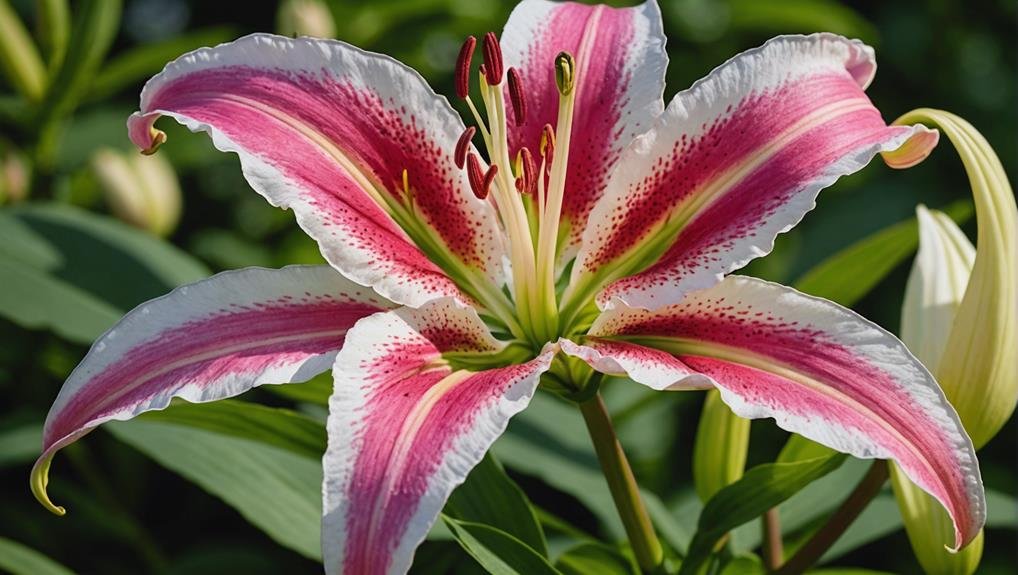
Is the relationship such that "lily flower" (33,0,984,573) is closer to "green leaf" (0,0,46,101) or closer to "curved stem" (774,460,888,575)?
"curved stem" (774,460,888,575)

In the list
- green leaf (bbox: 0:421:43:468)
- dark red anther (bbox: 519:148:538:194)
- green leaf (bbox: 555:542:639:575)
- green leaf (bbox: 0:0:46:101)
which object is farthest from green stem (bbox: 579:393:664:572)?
green leaf (bbox: 0:0:46:101)

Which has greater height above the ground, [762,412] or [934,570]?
[762,412]

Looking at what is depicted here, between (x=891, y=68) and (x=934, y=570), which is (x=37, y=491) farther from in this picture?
(x=891, y=68)

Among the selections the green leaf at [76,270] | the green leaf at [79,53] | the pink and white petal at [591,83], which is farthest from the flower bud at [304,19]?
the pink and white petal at [591,83]

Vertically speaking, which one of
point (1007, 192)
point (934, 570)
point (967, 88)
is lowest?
point (967, 88)

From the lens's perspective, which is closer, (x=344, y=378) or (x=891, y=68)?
(x=344, y=378)

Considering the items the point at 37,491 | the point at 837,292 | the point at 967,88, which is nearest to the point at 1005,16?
the point at 967,88
